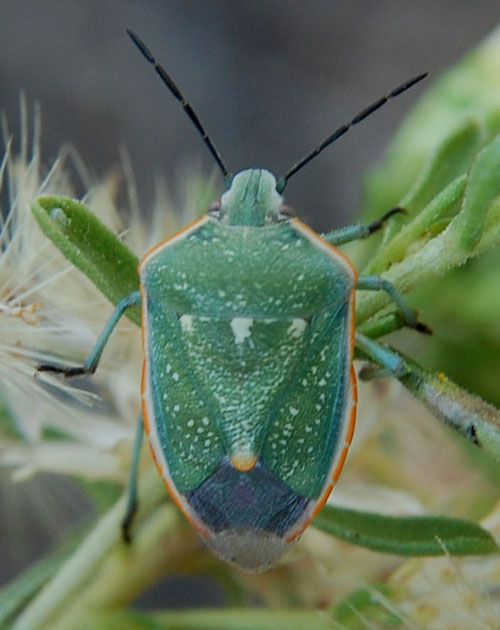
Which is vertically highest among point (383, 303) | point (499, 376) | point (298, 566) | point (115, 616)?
point (383, 303)

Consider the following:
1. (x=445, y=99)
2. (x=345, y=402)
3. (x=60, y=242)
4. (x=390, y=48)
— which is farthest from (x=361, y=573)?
(x=390, y=48)

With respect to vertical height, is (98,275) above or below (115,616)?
above

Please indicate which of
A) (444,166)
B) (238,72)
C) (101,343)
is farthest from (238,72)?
(101,343)

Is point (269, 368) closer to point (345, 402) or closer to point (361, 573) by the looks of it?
point (345, 402)

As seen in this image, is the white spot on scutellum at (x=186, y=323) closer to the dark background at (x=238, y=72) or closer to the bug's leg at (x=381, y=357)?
the bug's leg at (x=381, y=357)

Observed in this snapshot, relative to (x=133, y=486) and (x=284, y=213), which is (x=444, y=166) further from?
(x=133, y=486)

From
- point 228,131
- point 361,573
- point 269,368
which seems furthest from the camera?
point 228,131

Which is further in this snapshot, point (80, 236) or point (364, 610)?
point (364, 610)
